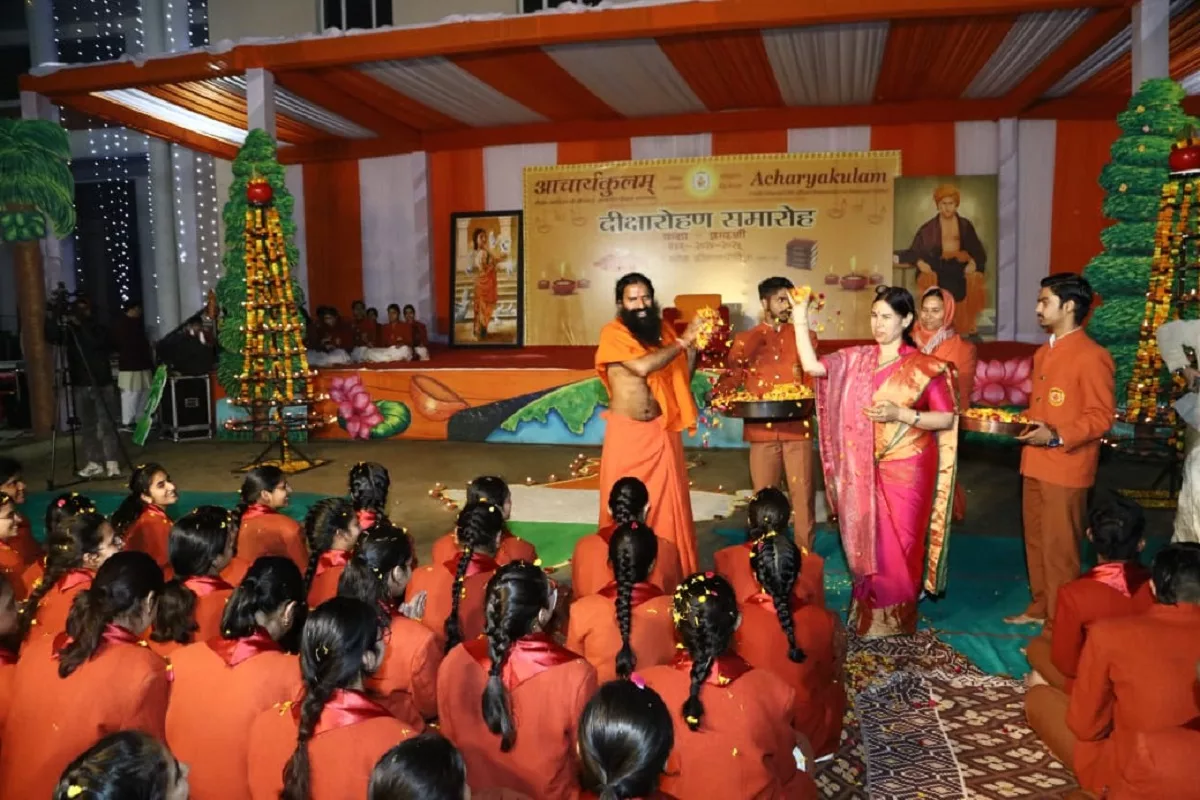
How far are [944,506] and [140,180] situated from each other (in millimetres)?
14512

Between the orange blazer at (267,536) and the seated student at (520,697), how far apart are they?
1.65 m

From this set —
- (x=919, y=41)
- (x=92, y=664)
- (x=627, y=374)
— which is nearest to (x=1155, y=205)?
(x=919, y=41)

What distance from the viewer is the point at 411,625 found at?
9.01 ft

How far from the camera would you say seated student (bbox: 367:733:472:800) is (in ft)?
4.93

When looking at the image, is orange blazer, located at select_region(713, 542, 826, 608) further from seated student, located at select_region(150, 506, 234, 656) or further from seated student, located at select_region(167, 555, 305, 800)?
seated student, located at select_region(150, 506, 234, 656)

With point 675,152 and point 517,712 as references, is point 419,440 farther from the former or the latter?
point 517,712

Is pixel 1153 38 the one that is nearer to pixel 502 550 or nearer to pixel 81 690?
pixel 502 550

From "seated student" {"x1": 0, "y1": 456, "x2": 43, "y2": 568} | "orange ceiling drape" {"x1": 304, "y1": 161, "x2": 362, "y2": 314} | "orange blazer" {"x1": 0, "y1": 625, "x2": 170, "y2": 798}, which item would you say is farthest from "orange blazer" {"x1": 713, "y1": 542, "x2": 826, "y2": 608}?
"orange ceiling drape" {"x1": 304, "y1": 161, "x2": 362, "y2": 314}

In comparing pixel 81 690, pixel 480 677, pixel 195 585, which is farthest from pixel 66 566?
pixel 480 677

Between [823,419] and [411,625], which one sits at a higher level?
[823,419]

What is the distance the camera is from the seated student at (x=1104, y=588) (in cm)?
288

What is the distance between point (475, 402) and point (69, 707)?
7.40m

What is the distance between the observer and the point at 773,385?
535cm

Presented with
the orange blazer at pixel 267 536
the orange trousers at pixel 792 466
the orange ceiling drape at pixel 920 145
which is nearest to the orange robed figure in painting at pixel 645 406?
the orange trousers at pixel 792 466
